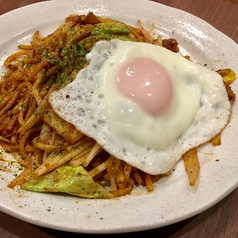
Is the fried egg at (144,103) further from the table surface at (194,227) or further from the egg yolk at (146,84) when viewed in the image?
the table surface at (194,227)

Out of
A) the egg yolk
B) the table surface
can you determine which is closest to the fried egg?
the egg yolk

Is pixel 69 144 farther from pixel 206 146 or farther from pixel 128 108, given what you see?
pixel 206 146

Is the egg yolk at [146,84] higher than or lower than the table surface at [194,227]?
higher

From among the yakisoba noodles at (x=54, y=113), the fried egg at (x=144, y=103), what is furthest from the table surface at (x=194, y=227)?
the fried egg at (x=144, y=103)

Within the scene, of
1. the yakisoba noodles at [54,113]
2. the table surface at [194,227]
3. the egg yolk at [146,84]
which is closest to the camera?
the table surface at [194,227]

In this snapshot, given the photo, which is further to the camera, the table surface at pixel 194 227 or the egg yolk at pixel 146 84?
the egg yolk at pixel 146 84

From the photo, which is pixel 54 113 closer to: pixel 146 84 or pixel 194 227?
pixel 146 84

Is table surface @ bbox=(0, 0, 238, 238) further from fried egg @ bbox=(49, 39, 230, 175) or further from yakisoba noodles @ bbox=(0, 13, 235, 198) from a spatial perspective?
fried egg @ bbox=(49, 39, 230, 175)
